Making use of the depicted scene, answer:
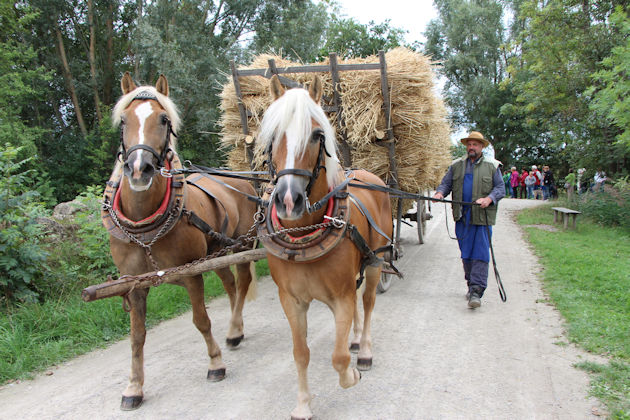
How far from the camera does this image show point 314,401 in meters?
3.16

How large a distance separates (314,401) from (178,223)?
1674 mm

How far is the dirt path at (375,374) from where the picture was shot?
3.04m

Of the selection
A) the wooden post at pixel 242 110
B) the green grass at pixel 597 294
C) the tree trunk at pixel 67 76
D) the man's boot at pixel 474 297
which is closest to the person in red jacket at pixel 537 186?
the green grass at pixel 597 294

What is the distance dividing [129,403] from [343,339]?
1.64m

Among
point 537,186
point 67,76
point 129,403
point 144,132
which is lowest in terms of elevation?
point 129,403

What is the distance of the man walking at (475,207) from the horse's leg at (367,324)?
1.63 m

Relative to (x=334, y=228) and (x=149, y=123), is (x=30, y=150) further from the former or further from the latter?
(x=334, y=228)

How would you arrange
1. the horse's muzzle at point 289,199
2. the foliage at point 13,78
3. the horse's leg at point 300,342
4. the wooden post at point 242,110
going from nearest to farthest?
the horse's muzzle at point 289,199
the horse's leg at point 300,342
the wooden post at point 242,110
the foliage at point 13,78

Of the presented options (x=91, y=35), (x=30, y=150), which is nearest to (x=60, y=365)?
(x=30, y=150)

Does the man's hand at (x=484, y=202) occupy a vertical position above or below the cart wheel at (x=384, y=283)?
above

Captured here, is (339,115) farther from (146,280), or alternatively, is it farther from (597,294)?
(597,294)

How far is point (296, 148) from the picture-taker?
2441mm

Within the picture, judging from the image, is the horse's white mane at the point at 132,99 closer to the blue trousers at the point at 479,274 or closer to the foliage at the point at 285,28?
the blue trousers at the point at 479,274

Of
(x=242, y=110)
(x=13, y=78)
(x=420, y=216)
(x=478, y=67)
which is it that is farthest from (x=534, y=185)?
(x=13, y=78)
